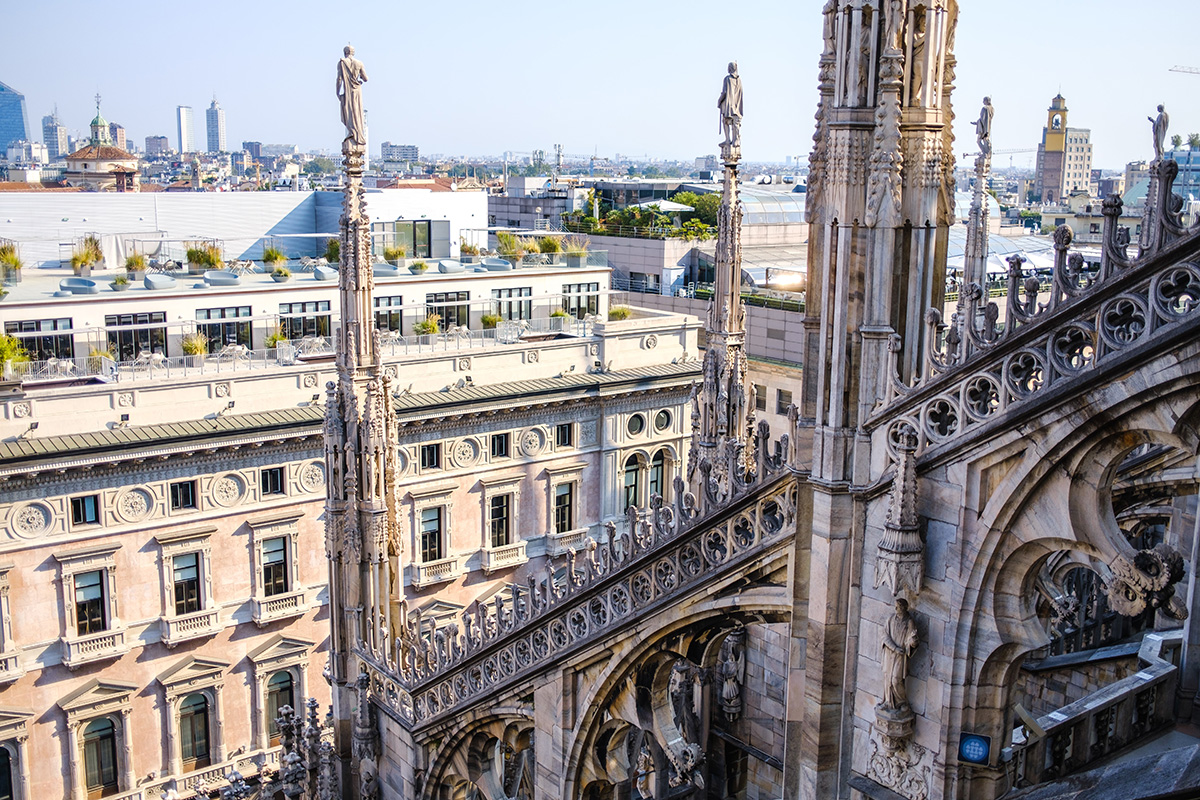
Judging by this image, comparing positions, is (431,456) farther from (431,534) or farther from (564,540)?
(564,540)

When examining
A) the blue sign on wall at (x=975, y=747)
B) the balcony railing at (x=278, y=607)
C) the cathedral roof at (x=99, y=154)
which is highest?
the cathedral roof at (x=99, y=154)

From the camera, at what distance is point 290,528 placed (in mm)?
35531

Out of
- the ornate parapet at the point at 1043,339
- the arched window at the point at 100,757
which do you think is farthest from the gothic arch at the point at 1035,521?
the arched window at the point at 100,757

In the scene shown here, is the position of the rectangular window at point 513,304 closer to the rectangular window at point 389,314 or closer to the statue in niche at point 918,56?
the rectangular window at point 389,314

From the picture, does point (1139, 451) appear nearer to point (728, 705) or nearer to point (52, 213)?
point (728, 705)

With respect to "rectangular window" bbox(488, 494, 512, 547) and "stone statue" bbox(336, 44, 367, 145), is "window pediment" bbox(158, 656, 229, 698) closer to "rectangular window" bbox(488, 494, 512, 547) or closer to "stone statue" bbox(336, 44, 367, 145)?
"rectangular window" bbox(488, 494, 512, 547)

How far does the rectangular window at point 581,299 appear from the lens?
50656mm

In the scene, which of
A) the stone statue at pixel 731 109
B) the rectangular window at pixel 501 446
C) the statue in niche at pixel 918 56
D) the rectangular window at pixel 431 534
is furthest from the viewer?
the rectangular window at pixel 501 446

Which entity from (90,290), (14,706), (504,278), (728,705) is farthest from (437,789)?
(504,278)

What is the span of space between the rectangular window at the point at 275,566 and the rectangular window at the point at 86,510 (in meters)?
5.01

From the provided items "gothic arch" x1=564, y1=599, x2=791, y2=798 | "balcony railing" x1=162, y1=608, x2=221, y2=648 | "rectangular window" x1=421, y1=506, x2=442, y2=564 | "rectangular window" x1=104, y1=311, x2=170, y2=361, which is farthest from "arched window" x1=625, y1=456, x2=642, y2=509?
"gothic arch" x1=564, y1=599, x2=791, y2=798

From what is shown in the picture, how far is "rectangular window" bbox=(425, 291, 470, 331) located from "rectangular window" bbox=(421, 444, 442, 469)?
8.28 meters

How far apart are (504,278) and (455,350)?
8.43 meters

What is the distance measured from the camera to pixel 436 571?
3844 centimetres
